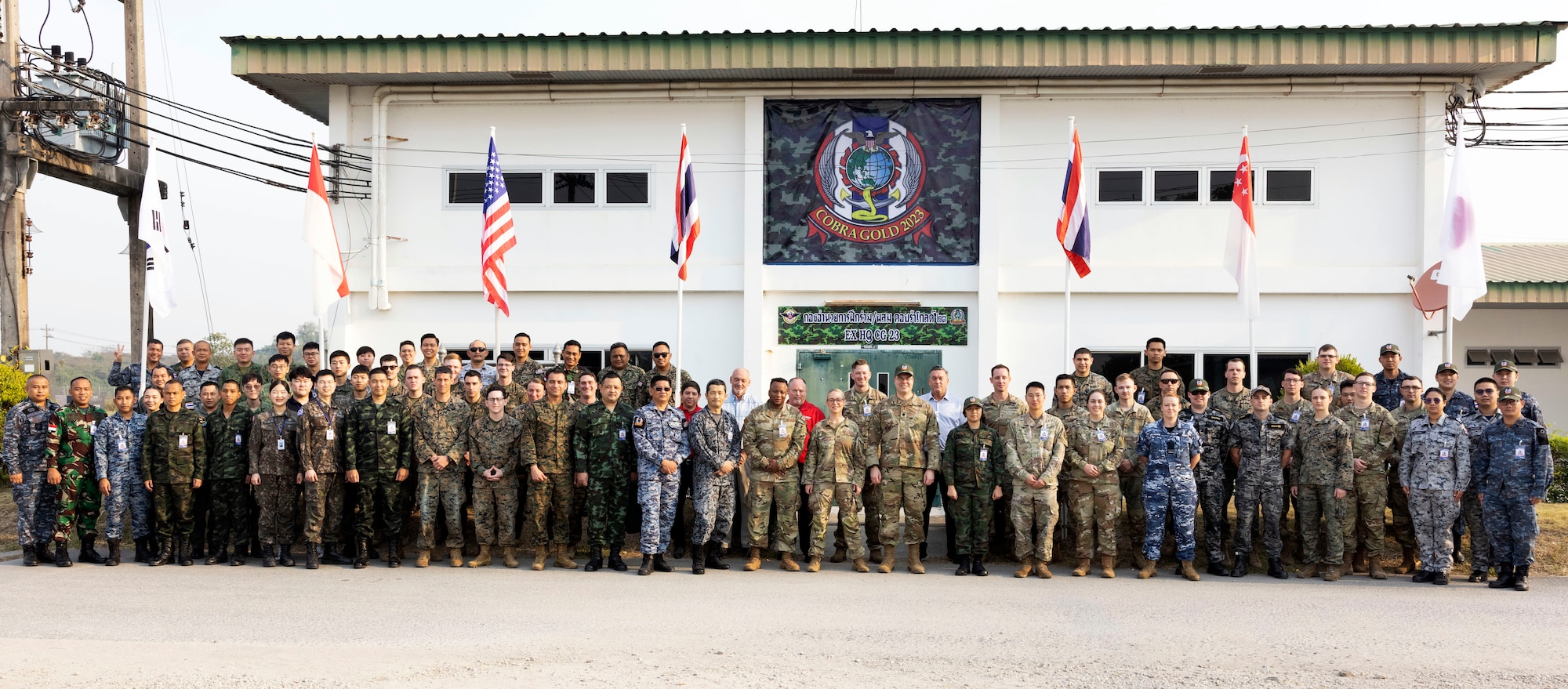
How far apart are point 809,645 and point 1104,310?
28.4 feet

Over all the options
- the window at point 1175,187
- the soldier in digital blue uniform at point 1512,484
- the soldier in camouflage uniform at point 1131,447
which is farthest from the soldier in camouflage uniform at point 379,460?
the window at point 1175,187

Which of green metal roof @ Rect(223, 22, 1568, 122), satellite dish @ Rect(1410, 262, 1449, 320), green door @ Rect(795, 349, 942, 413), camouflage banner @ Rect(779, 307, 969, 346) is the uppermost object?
green metal roof @ Rect(223, 22, 1568, 122)

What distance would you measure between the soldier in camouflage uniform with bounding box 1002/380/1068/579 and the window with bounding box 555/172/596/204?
23.9 ft

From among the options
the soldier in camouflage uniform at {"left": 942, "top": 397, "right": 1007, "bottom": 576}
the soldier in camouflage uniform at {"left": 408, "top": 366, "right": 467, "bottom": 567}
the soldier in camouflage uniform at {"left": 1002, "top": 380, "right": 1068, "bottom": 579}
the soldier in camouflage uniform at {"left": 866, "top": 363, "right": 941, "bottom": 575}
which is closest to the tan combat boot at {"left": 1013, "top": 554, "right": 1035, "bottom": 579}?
the soldier in camouflage uniform at {"left": 1002, "top": 380, "right": 1068, "bottom": 579}

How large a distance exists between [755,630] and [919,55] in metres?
8.51

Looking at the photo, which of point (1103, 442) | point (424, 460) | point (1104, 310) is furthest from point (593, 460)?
point (1104, 310)

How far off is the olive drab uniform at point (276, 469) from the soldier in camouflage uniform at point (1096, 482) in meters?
6.39

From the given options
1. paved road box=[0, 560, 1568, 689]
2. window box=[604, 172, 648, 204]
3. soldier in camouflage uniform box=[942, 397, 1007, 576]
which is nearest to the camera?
paved road box=[0, 560, 1568, 689]

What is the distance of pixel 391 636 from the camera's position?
20.4 ft

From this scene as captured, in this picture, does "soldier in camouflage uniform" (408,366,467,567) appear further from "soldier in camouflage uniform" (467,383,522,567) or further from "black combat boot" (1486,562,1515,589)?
"black combat boot" (1486,562,1515,589)

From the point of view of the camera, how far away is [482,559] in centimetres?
888

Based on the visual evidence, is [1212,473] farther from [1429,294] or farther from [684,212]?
[1429,294]

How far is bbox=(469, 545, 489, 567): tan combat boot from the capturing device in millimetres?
8836

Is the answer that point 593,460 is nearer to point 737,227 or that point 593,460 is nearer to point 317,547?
point 317,547
